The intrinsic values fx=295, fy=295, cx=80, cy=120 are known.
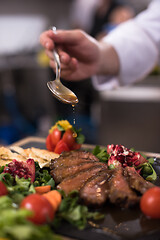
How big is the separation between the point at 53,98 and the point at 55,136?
3655mm

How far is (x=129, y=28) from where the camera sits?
2.81 metres

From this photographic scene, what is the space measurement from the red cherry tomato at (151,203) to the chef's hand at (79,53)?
3.75 feet

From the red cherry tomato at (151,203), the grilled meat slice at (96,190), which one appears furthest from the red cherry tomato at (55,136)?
the red cherry tomato at (151,203)

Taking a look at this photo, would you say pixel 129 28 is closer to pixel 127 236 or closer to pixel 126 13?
pixel 127 236

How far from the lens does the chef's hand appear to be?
2049mm

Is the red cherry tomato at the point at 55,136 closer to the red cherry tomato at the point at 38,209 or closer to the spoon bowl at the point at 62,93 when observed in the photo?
the spoon bowl at the point at 62,93

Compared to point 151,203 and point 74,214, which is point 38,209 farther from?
point 151,203

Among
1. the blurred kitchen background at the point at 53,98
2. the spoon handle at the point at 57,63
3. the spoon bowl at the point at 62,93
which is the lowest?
the blurred kitchen background at the point at 53,98

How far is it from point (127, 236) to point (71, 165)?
2.09ft

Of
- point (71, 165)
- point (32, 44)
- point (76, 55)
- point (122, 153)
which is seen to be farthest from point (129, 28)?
point (32, 44)

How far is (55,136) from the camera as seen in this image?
6.98ft

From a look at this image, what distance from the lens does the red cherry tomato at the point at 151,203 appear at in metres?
1.30

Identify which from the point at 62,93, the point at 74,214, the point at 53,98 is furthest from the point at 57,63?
the point at 53,98

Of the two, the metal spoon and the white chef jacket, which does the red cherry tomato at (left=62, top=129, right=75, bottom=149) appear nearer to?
the metal spoon
